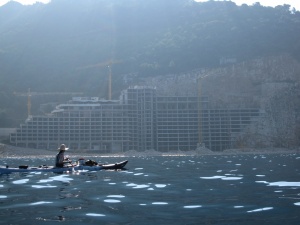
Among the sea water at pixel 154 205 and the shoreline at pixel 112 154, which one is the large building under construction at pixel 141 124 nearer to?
the shoreline at pixel 112 154

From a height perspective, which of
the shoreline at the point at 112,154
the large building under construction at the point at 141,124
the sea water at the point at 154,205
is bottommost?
the shoreline at the point at 112,154

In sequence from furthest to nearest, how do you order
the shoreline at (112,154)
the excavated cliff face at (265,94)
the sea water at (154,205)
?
the excavated cliff face at (265,94)
the shoreline at (112,154)
the sea water at (154,205)

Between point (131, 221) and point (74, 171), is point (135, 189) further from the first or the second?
point (74, 171)

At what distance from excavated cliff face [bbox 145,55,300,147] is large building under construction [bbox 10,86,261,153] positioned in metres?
6.13

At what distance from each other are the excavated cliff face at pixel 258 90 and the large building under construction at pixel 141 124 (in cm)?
613

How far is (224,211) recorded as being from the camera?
16.4 metres

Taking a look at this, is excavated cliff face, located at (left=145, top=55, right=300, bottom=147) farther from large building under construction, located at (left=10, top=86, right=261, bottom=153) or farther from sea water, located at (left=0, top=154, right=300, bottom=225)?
sea water, located at (left=0, top=154, right=300, bottom=225)

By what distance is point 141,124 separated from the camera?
148 meters

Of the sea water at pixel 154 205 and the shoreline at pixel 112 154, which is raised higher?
the sea water at pixel 154 205

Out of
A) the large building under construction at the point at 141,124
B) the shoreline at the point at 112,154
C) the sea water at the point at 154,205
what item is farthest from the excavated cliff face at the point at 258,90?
the sea water at the point at 154,205

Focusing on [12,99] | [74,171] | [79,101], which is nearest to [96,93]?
[12,99]

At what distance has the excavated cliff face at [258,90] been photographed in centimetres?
14862

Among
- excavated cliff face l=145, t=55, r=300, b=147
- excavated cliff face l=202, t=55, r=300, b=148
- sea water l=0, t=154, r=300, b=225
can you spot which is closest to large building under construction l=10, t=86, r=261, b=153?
excavated cliff face l=202, t=55, r=300, b=148

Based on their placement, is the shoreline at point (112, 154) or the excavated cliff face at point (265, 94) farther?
the excavated cliff face at point (265, 94)
